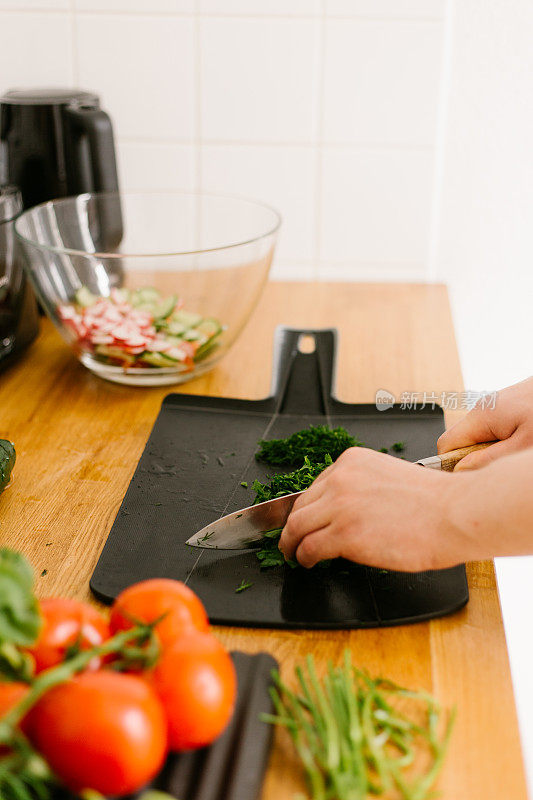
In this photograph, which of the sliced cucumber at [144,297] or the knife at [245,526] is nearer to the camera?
the knife at [245,526]

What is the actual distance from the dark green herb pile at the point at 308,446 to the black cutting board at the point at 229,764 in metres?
0.43

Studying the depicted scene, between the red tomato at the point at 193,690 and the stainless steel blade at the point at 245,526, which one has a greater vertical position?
the red tomato at the point at 193,690

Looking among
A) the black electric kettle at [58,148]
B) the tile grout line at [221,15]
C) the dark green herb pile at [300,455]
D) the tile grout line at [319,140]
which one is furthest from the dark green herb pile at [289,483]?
the tile grout line at [221,15]

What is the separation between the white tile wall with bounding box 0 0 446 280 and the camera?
1589 mm

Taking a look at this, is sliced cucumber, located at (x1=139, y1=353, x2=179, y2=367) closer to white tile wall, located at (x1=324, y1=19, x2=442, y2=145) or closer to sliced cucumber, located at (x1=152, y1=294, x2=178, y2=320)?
sliced cucumber, located at (x1=152, y1=294, x2=178, y2=320)

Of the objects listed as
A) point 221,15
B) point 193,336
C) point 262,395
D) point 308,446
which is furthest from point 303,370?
point 221,15

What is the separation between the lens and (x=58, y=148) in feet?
4.97

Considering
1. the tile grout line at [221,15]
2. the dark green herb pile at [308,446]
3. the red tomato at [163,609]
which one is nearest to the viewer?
the red tomato at [163,609]

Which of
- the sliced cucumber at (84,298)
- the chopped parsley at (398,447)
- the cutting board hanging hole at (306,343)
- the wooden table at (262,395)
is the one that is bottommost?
the wooden table at (262,395)

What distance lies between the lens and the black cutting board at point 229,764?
57 cm

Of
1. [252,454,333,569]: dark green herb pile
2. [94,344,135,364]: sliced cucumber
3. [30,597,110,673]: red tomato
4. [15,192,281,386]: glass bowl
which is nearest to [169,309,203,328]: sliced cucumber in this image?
[15,192,281,386]: glass bowl

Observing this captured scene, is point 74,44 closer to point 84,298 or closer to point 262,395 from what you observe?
point 84,298

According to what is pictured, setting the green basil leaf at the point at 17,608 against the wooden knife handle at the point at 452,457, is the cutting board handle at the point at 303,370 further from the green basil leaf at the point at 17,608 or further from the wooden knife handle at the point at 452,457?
the green basil leaf at the point at 17,608

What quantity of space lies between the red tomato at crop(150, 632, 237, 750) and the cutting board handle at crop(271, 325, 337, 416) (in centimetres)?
67
